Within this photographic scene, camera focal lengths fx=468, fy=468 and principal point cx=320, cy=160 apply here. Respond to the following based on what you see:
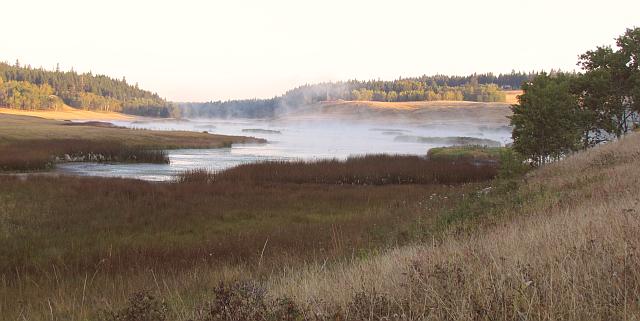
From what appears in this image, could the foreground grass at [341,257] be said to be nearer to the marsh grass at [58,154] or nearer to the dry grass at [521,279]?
the dry grass at [521,279]

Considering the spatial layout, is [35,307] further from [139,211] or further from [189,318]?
[139,211]

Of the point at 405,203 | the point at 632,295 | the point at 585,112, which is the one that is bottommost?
the point at 405,203

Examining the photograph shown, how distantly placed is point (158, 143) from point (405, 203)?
51598 millimetres

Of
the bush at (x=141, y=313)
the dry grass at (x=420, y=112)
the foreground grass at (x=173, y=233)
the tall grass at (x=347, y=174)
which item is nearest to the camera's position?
the bush at (x=141, y=313)

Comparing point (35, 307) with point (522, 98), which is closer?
point (35, 307)

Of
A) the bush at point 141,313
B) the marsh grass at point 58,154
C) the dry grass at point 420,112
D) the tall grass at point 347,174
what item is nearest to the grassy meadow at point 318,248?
the bush at point 141,313

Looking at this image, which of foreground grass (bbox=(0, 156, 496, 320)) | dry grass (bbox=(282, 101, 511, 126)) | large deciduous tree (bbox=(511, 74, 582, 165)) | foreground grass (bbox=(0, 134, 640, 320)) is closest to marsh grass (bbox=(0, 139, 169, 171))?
foreground grass (bbox=(0, 156, 496, 320))

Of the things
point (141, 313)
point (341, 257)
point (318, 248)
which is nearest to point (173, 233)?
point (318, 248)

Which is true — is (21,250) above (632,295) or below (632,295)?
below

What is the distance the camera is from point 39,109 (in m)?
167

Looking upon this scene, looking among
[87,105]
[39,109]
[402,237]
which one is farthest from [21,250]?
[87,105]

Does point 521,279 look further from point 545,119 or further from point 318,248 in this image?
point 545,119

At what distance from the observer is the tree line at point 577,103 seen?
29516 millimetres

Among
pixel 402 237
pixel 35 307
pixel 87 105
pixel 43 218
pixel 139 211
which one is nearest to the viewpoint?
pixel 35 307
